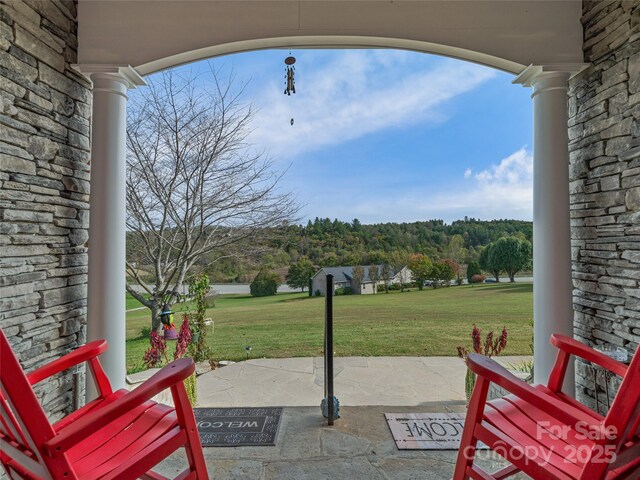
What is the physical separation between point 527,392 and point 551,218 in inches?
47.2

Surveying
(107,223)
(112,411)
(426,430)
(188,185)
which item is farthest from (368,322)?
(112,411)

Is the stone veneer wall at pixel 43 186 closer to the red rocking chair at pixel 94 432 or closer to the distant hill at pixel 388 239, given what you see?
the red rocking chair at pixel 94 432

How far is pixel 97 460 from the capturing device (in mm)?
1146

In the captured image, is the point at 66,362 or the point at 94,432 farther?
the point at 66,362

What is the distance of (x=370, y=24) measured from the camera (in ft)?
6.49

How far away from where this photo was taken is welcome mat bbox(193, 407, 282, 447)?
1854mm

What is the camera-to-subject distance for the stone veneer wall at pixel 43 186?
60.7 inches

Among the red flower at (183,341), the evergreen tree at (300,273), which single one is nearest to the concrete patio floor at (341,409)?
the red flower at (183,341)

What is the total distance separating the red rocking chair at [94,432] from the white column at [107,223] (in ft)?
1.67

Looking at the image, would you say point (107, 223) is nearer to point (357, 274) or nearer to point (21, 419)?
point (21, 419)

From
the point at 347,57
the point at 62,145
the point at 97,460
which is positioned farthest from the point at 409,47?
the point at 97,460

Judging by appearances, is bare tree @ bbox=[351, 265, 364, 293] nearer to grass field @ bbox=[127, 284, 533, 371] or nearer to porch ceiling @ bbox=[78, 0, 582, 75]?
grass field @ bbox=[127, 284, 533, 371]

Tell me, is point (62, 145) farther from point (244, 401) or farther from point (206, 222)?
point (244, 401)

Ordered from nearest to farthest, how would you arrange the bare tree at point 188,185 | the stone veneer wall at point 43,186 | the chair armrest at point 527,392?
the chair armrest at point 527,392 < the stone veneer wall at point 43,186 < the bare tree at point 188,185
